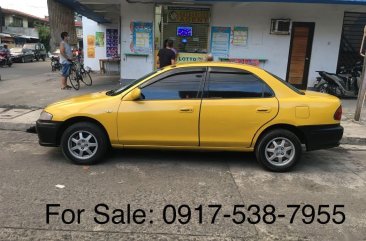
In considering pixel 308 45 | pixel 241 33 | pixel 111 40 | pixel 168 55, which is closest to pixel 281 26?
pixel 308 45

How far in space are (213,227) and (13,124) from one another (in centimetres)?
560

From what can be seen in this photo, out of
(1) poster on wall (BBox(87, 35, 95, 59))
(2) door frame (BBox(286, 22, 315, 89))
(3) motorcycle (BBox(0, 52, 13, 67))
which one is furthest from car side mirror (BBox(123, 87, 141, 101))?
(3) motorcycle (BBox(0, 52, 13, 67))

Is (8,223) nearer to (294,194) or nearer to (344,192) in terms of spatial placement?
(294,194)

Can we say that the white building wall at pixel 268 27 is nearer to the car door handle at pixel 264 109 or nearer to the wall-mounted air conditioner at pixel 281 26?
the wall-mounted air conditioner at pixel 281 26

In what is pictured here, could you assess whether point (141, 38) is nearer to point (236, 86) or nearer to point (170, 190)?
point (236, 86)

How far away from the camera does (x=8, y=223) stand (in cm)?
379

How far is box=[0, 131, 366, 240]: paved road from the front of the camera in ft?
12.2

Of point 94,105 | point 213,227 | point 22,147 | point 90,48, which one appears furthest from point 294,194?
point 90,48

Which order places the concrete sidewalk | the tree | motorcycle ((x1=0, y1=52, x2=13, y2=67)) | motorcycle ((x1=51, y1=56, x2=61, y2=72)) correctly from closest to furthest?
the concrete sidewalk
the tree
motorcycle ((x1=51, y1=56, x2=61, y2=72))
motorcycle ((x1=0, y1=52, x2=13, y2=67))

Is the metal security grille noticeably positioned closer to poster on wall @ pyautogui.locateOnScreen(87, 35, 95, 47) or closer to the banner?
the banner

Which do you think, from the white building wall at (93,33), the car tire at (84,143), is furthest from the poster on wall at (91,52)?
the car tire at (84,143)

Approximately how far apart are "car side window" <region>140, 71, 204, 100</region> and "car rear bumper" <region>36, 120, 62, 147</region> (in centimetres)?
135

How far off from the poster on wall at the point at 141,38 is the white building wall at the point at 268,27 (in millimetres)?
167

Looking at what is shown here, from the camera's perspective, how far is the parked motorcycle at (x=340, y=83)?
38.2 ft
